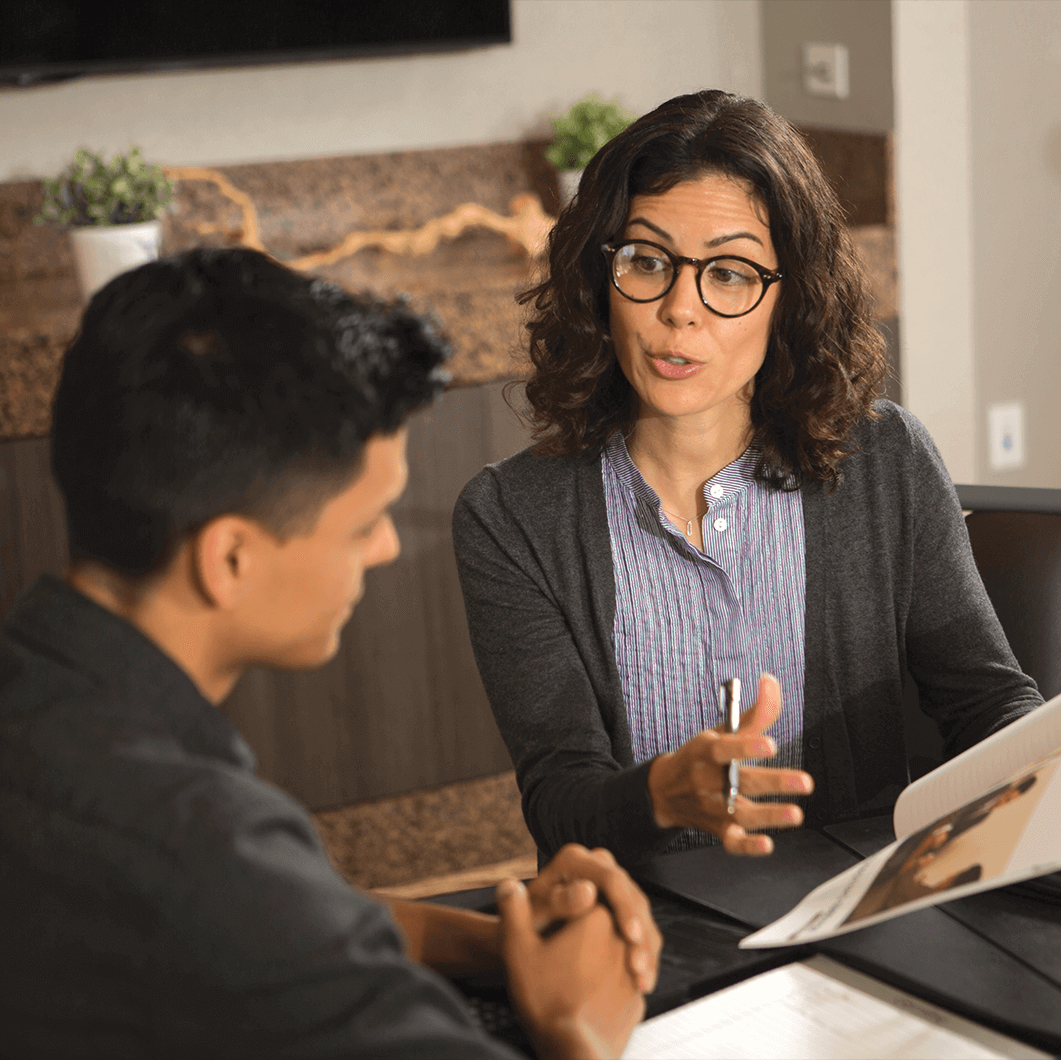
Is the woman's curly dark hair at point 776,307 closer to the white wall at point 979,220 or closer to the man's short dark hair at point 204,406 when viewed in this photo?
the man's short dark hair at point 204,406

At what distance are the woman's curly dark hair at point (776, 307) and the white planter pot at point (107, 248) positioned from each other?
2.96 feet

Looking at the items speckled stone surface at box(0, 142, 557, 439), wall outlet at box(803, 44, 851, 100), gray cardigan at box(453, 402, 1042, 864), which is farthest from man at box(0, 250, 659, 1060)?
→ wall outlet at box(803, 44, 851, 100)

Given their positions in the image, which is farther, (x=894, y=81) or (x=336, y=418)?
(x=894, y=81)

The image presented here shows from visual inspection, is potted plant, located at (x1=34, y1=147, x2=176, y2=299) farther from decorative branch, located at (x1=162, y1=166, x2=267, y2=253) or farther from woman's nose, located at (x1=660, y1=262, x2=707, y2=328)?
woman's nose, located at (x1=660, y1=262, x2=707, y2=328)

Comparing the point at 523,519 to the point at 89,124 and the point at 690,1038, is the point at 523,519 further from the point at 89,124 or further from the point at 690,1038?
the point at 89,124

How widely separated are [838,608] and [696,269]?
377 mm

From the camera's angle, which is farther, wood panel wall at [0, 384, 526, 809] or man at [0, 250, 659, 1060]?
wood panel wall at [0, 384, 526, 809]

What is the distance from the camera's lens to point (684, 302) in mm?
1257

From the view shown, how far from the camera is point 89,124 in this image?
7.63 ft

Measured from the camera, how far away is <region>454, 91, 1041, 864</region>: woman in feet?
4.18

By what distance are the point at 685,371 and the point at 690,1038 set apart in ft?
2.26

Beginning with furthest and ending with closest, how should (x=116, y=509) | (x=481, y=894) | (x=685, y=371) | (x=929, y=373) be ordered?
1. (x=929, y=373)
2. (x=685, y=371)
3. (x=481, y=894)
4. (x=116, y=509)

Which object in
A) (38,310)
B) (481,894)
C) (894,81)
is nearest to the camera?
(481,894)

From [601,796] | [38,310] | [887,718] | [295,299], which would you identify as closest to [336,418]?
[295,299]
